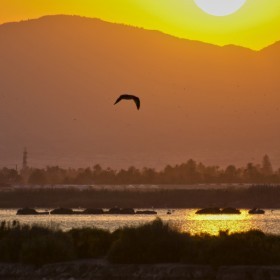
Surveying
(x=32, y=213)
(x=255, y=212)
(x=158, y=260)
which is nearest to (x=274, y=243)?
(x=158, y=260)

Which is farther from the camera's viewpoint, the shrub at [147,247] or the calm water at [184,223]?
the calm water at [184,223]

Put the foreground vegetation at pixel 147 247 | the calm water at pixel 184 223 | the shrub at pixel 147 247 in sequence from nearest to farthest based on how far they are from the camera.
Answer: the foreground vegetation at pixel 147 247, the shrub at pixel 147 247, the calm water at pixel 184 223

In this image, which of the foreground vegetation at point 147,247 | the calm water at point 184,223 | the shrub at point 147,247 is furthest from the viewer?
the calm water at point 184,223

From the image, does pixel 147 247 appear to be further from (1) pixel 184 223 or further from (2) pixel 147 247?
(1) pixel 184 223

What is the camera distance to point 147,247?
43.8 meters

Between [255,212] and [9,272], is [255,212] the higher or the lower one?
the higher one

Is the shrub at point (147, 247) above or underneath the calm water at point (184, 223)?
underneath

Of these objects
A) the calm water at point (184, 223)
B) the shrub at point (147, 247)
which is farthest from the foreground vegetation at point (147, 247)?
the calm water at point (184, 223)

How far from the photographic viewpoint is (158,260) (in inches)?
1716

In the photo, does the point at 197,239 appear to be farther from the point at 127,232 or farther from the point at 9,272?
the point at 9,272

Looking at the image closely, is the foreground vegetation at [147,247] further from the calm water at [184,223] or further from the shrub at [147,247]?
the calm water at [184,223]

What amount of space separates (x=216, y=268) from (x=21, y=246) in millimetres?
8010

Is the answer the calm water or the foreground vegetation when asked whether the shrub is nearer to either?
the foreground vegetation

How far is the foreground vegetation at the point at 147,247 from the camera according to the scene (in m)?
42.4
